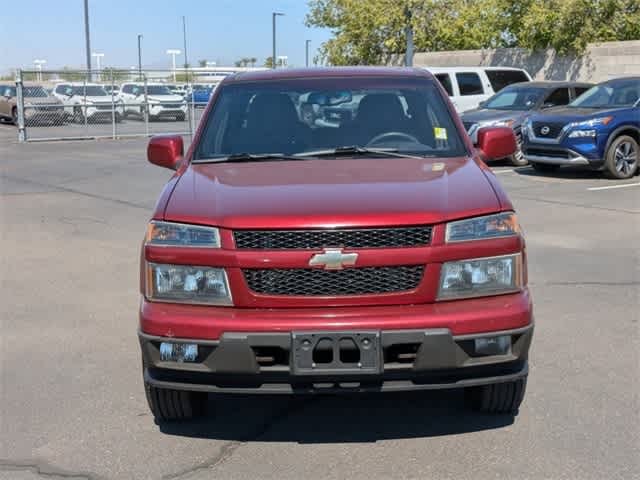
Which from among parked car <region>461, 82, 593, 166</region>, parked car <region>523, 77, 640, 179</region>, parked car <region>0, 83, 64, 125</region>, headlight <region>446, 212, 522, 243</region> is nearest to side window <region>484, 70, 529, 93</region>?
parked car <region>461, 82, 593, 166</region>

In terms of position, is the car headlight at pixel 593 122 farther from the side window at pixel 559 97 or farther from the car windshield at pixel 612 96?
the side window at pixel 559 97

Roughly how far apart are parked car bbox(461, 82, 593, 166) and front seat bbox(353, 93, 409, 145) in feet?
37.2

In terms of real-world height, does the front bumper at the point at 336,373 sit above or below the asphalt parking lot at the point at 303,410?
above

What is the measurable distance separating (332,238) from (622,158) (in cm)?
1230

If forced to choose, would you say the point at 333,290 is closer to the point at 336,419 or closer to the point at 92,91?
the point at 336,419

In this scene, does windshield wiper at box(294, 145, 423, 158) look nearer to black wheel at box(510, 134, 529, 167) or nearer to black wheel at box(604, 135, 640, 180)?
black wheel at box(604, 135, 640, 180)

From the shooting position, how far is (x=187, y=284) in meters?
4.04

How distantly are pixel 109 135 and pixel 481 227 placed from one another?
25.0 meters

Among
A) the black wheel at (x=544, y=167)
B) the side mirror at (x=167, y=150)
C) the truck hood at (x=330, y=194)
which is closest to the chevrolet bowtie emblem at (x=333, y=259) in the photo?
the truck hood at (x=330, y=194)

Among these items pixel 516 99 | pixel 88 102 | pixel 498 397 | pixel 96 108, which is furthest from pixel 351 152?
pixel 88 102

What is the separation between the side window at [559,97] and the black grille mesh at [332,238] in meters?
14.6

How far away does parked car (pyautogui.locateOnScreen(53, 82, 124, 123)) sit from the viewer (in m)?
27.9

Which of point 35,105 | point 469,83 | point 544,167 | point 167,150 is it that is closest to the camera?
point 167,150

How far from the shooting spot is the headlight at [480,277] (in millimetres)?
3982
